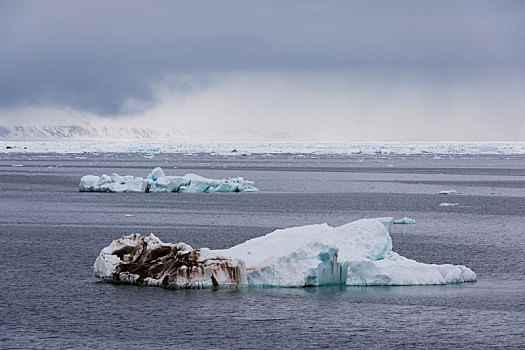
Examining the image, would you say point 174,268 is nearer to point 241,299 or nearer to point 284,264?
point 241,299

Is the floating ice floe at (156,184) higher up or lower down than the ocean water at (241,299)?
higher up

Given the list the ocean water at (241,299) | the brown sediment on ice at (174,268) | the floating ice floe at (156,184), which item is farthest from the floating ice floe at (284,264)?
the floating ice floe at (156,184)

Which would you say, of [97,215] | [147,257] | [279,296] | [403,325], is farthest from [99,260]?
[97,215]

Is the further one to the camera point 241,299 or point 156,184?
point 156,184

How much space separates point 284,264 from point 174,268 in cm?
149

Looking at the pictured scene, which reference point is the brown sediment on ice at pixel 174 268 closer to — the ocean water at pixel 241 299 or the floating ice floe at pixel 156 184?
the ocean water at pixel 241 299

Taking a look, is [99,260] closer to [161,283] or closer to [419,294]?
[161,283]

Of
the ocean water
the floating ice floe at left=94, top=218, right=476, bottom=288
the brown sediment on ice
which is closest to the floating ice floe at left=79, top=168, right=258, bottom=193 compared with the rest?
the ocean water

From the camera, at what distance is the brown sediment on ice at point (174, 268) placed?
1097cm

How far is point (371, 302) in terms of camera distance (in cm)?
1016

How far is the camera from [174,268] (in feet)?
36.6

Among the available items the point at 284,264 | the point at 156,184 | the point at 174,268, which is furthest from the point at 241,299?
the point at 156,184

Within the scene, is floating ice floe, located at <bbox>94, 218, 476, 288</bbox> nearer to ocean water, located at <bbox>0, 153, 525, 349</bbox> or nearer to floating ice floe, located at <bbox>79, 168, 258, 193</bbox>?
ocean water, located at <bbox>0, 153, 525, 349</bbox>

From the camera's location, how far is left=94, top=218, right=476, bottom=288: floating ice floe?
11.0m
